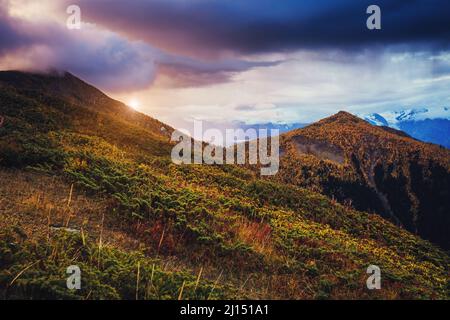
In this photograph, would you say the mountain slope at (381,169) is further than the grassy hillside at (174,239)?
Yes

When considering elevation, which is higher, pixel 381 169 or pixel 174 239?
pixel 381 169

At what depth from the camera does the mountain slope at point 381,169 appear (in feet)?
168

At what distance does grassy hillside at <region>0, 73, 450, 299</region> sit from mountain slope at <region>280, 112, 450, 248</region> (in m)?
29.9

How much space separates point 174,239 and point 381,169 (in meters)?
55.0

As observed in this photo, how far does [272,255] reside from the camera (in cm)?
1119

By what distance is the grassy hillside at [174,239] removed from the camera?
829 cm

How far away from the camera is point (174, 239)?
11102mm

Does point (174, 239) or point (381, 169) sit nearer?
point (174, 239)

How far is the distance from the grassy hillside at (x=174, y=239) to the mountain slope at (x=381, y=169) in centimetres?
2994

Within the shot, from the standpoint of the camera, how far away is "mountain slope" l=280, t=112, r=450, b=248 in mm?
51219

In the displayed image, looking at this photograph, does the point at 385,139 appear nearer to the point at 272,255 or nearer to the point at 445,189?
the point at 445,189
